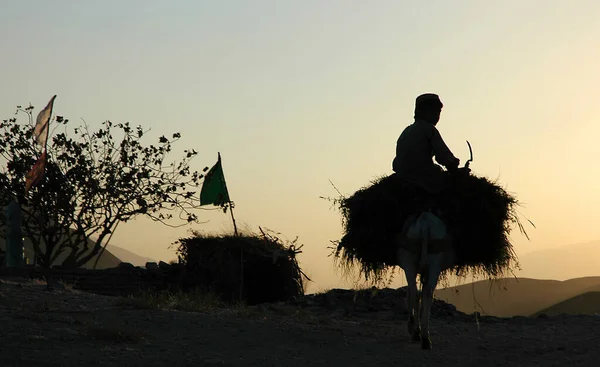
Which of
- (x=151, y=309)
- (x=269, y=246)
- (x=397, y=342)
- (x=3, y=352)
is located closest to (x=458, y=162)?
(x=397, y=342)

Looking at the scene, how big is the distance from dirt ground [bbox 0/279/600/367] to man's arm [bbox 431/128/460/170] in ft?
7.96

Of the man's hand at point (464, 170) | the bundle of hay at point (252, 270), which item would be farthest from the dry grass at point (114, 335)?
the bundle of hay at point (252, 270)

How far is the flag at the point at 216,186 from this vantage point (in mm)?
20812

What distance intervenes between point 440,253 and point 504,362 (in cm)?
165

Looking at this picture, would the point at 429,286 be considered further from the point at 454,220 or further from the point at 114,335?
the point at 114,335

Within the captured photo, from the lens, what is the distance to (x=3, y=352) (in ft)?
30.1

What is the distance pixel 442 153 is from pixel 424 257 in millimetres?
1435

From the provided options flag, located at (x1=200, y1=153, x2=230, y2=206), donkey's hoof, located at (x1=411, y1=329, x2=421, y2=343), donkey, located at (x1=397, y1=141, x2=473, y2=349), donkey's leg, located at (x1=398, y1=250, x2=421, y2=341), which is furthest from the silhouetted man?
flag, located at (x1=200, y1=153, x2=230, y2=206)

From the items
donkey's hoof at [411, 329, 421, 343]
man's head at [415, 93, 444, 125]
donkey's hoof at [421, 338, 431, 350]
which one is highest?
man's head at [415, 93, 444, 125]

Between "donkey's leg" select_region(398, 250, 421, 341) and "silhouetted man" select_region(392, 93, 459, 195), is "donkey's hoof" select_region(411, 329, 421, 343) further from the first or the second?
"silhouetted man" select_region(392, 93, 459, 195)

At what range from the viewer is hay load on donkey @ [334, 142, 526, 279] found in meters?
11.5

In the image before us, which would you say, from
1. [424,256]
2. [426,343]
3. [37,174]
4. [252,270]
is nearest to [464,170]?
A: [424,256]

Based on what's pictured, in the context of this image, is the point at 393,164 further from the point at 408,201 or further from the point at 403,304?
the point at 403,304

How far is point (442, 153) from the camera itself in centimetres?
1147
